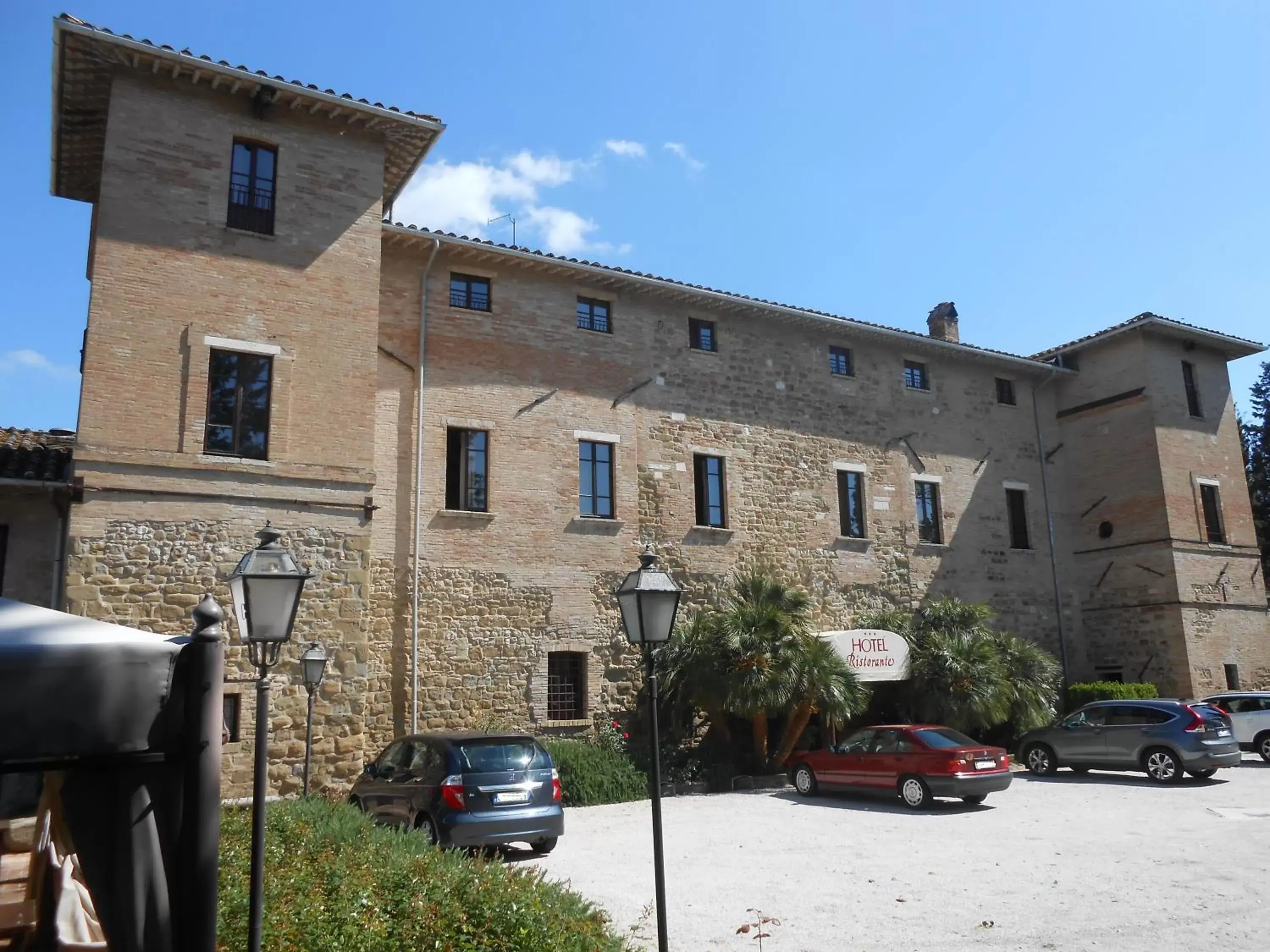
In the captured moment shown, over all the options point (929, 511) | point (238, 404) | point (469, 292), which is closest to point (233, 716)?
point (238, 404)

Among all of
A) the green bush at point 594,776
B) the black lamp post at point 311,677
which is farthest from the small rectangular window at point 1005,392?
the black lamp post at point 311,677

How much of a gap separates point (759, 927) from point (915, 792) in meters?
7.53

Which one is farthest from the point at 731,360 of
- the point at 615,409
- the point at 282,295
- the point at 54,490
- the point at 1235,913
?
the point at 1235,913

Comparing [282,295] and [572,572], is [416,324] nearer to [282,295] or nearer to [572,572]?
[282,295]

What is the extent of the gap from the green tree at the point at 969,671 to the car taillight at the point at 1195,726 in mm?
3514

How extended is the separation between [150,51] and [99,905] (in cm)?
1469

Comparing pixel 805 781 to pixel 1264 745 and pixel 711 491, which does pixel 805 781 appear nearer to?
pixel 711 491

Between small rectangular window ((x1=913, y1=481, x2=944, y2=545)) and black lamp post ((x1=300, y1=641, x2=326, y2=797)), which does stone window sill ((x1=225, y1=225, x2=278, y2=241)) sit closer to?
black lamp post ((x1=300, y1=641, x2=326, y2=797))

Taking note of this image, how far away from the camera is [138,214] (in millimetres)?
14781

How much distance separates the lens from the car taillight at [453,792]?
35.0 feet

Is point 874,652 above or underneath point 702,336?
underneath

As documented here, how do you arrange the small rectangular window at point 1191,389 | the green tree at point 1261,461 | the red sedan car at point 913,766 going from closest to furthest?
the red sedan car at point 913,766
the small rectangular window at point 1191,389
the green tree at point 1261,461

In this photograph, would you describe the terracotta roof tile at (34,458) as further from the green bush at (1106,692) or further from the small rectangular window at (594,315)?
the green bush at (1106,692)

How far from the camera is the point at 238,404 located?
592 inches
